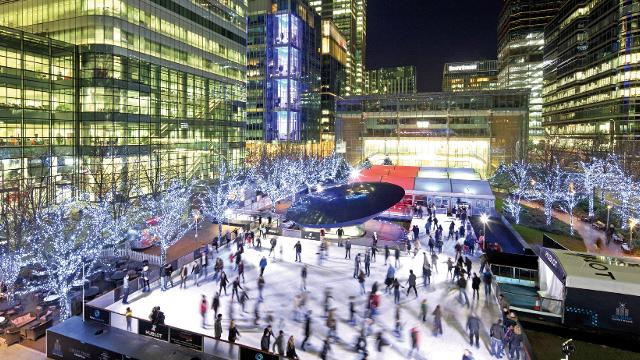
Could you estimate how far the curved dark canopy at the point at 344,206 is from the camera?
30250 millimetres

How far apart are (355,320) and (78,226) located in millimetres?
22784

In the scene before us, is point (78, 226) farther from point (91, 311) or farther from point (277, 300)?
point (277, 300)

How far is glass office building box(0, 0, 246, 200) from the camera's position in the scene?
43.8m

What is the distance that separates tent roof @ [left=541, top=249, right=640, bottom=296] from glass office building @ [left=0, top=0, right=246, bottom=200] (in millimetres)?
33950

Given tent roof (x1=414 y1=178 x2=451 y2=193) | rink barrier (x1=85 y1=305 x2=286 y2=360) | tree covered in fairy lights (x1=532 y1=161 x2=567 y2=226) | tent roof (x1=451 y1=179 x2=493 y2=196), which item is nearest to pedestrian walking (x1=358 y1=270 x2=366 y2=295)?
rink barrier (x1=85 y1=305 x2=286 y2=360)

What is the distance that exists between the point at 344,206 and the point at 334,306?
46.7ft

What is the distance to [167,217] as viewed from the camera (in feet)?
95.1

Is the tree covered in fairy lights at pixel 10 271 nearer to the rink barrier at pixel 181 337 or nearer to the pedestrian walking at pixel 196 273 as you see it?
the rink barrier at pixel 181 337

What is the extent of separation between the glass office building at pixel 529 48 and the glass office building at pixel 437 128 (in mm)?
A: 80979

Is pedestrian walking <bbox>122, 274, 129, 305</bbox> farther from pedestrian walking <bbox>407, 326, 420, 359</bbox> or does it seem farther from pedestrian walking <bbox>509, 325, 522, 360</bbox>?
pedestrian walking <bbox>509, 325, 522, 360</bbox>

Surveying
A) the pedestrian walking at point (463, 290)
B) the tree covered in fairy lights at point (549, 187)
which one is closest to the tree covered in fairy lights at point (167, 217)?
the pedestrian walking at point (463, 290)

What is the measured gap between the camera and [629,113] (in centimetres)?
7988

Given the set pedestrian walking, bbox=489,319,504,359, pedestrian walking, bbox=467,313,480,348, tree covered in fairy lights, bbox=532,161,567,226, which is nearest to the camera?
pedestrian walking, bbox=489,319,504,359

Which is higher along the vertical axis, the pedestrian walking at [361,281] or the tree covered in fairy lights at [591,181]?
the tree covered in fairy lights at [591,181]
